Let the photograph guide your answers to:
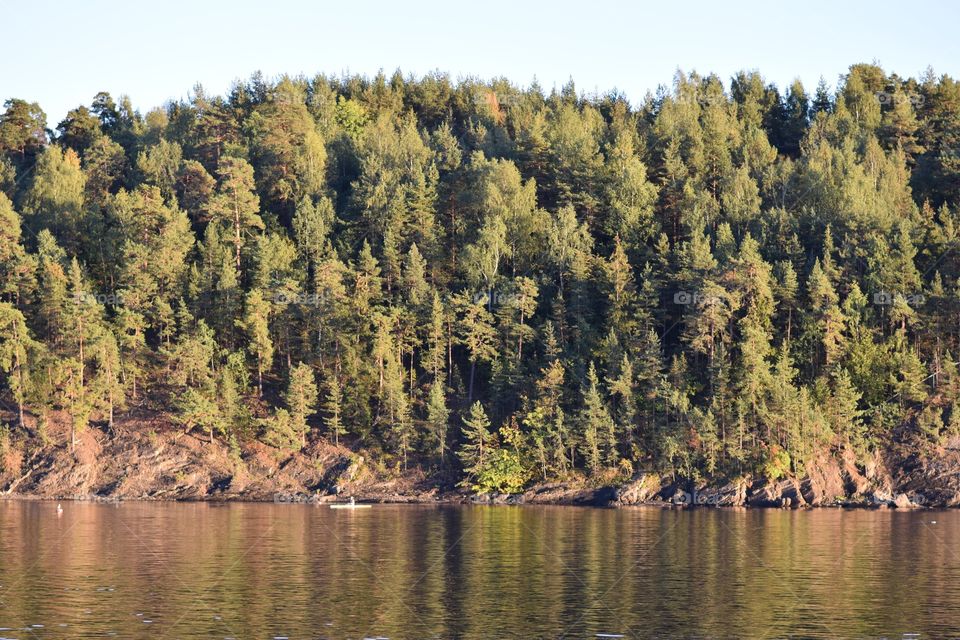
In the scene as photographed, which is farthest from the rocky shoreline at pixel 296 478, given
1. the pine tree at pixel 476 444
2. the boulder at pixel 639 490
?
the pine tree at pixel 476 444

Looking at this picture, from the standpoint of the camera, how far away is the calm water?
47.8 metres

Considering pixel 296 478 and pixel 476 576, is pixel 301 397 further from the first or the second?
pixel 476 576

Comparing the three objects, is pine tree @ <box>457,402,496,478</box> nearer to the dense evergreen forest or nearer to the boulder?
the dense evergreen forest

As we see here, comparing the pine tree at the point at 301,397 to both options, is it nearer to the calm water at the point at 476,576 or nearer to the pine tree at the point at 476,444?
the pine tree at the point at 476,444

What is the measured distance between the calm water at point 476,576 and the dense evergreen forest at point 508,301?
19851mm

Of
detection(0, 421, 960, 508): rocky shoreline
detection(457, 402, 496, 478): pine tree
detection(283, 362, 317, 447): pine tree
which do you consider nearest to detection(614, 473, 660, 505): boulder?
detection(0, 421, 960, 508): rocky shoreline

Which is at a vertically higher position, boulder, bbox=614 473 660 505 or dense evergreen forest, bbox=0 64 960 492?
dense evergreen forest, bbox=0 64 960 492

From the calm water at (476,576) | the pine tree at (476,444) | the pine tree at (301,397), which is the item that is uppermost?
the pine tree at (301,397)

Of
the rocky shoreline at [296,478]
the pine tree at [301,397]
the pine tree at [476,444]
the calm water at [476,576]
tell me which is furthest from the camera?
the pine tree at [301,397]

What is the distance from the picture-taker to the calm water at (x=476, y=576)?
47.8 m

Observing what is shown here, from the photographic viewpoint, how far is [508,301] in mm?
126438

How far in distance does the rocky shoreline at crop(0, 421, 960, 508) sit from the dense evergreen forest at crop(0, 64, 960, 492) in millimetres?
1598

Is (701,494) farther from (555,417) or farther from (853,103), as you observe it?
(853,103)

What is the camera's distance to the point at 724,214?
140 m
